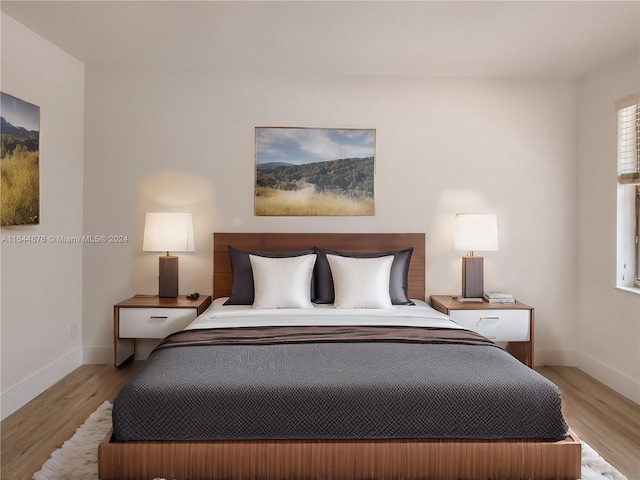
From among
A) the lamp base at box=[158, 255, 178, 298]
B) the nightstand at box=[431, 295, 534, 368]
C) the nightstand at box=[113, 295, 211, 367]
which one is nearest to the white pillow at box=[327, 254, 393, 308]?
the nightstand at box=[431, 295, 534, 368]

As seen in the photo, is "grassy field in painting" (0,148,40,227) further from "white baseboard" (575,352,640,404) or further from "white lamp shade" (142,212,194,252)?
"white baseboard" (575,352,640,404)

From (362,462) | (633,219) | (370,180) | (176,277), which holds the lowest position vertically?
(362,462)

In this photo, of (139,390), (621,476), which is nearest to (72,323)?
(139,390)

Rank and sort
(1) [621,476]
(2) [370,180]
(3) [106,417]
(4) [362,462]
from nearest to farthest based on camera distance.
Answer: (4) [362,462], (1) [621,476], (3) [106,417], (2) [370,180]

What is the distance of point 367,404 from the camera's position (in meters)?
2.04

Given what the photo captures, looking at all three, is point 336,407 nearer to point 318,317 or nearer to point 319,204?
point 318,317

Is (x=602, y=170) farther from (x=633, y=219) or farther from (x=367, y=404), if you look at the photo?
(x=367, y=404)

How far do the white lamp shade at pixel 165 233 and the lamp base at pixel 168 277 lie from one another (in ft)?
0.52

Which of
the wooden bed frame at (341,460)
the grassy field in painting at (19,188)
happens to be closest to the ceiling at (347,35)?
the grassy field in painting at (19,188)

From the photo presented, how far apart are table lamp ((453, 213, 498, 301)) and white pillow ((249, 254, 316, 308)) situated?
1238mm

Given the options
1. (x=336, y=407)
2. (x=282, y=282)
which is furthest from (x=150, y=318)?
(x=336, y=407)

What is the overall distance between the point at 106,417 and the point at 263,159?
2.23 meters

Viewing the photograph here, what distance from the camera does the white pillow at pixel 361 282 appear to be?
3453 mm

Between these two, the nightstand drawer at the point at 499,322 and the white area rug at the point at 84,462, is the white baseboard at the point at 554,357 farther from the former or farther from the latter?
the white area rug at the point at 84,462
